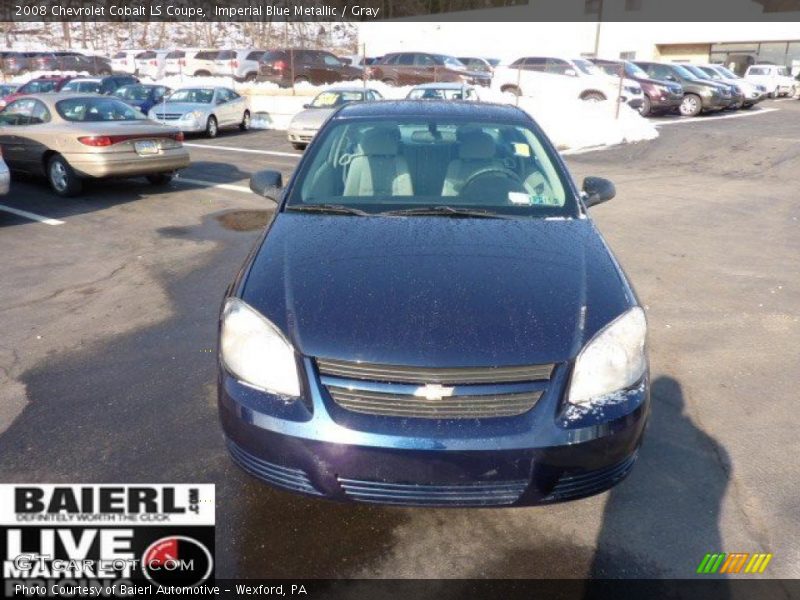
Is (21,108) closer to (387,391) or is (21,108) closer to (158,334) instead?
(158,334)

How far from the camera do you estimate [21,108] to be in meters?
10.2

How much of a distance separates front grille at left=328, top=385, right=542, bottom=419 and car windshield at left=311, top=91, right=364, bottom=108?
49.1 feet

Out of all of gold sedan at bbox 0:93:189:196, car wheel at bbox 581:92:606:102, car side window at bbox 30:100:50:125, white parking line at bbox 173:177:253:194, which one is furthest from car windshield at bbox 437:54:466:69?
car side window at bbox 30:100:50:125

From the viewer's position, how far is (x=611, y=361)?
2514 mm

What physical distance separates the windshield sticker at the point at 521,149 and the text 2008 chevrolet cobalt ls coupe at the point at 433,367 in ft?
3.34

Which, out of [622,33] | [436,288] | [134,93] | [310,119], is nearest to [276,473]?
[436,288]

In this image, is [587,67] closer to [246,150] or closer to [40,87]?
[246,150]

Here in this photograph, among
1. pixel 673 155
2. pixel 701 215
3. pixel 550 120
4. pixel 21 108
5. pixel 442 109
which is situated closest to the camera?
pixel 442 109

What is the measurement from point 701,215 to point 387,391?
26.9 feet

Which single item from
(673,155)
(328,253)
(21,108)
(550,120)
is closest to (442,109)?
(328,253)

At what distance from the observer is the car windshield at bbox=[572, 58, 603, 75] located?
22.3 metres

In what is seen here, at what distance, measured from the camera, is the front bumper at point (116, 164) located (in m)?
9.27

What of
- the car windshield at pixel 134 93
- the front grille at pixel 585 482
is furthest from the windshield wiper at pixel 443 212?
the car windshield at pixel 134 93

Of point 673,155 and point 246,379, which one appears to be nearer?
point 246,379
